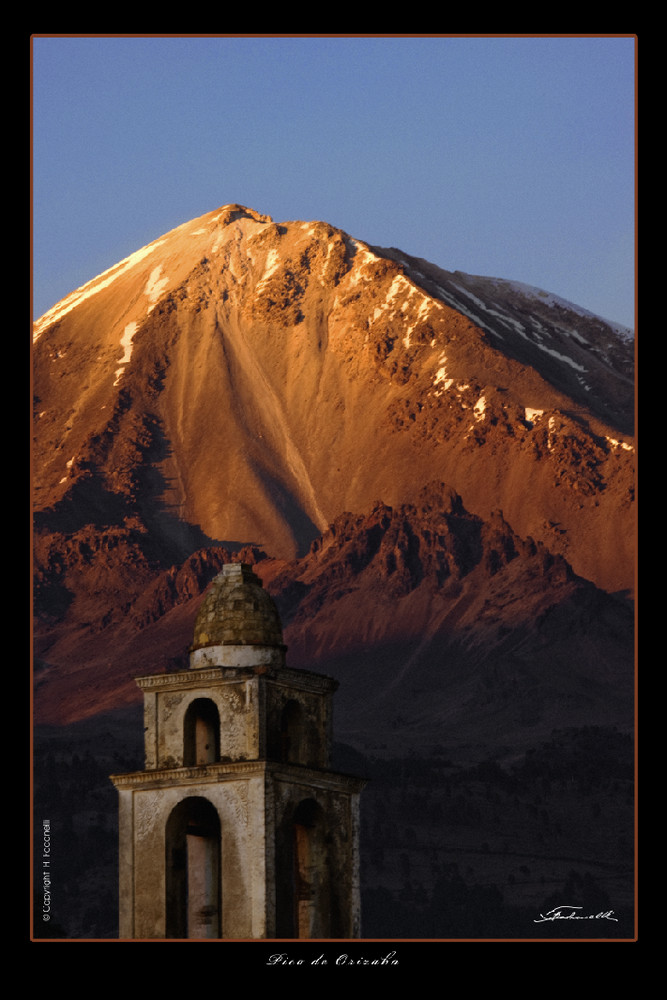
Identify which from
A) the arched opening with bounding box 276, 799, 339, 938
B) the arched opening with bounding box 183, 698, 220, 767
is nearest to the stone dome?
the arched opening with bounding box 183, 698, 220, 767

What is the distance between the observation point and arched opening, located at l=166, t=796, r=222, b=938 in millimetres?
49500

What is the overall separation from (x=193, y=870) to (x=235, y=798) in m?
2.65

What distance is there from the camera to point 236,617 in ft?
168

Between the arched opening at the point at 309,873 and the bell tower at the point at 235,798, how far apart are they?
1.1 inches

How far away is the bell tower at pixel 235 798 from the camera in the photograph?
48.6 meters

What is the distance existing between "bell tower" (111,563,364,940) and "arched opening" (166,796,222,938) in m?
0.03

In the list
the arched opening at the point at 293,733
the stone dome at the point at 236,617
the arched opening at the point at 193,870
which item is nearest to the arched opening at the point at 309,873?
the arched opening at the point at 293,733

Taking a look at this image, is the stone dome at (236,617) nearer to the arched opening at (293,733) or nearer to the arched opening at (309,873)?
the arched opening at (293,733)

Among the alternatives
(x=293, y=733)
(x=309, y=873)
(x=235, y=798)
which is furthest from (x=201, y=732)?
(x=309, y=873)

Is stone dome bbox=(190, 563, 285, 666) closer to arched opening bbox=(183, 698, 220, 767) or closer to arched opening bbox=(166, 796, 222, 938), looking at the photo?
arched opening bbox=(183, 698, 220, 767)
